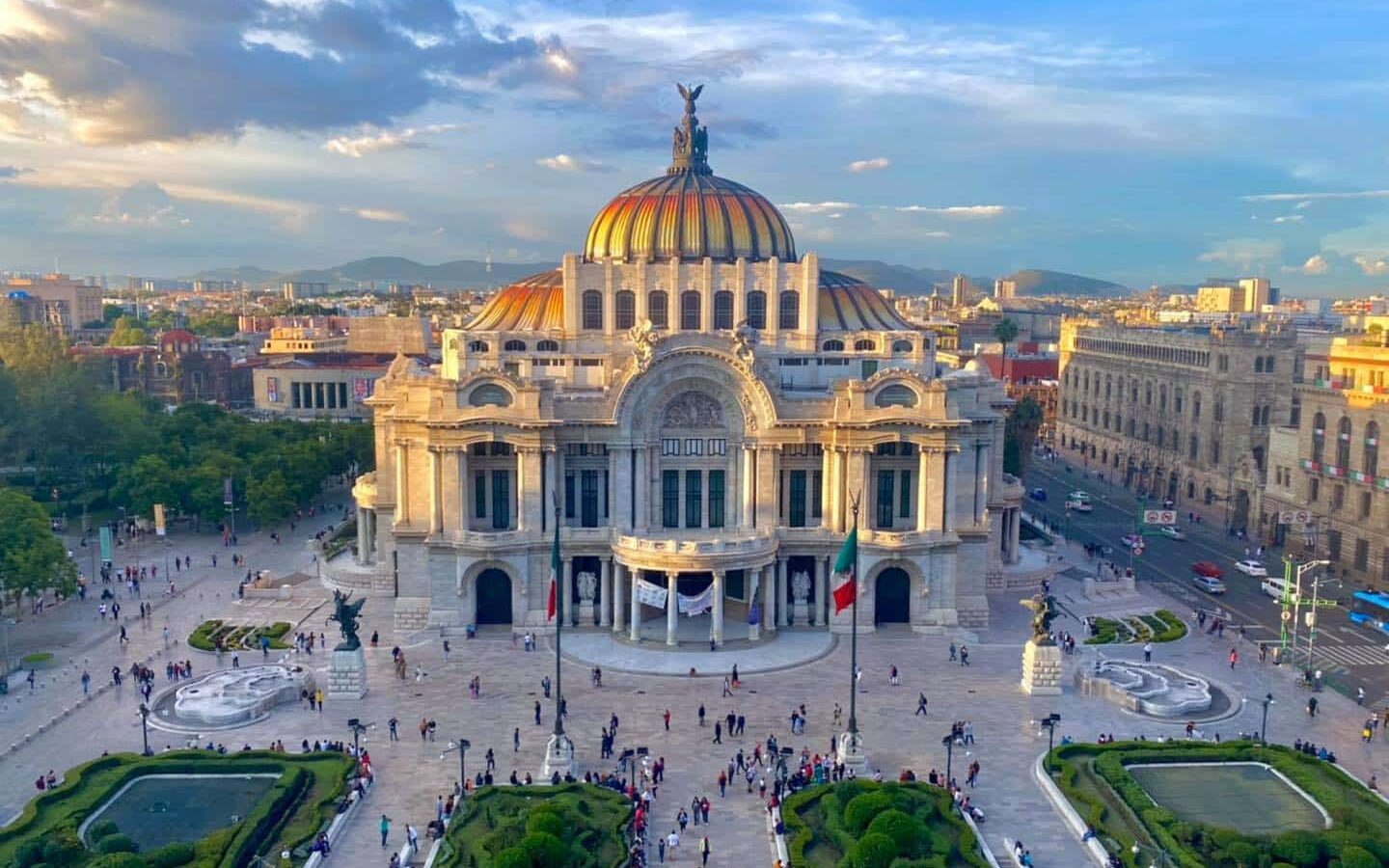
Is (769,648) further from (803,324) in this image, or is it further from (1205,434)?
(1205,434)

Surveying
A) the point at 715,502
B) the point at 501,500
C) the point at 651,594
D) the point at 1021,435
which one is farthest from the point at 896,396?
the point at 1021,435

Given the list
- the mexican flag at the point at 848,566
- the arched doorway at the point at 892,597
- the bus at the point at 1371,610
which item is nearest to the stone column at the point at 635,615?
the arched doorway at the point at 892,597

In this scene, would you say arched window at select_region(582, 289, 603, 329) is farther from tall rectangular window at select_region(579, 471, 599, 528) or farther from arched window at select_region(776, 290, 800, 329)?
tall rectangular window at select_region(579, 471, 599, 528)

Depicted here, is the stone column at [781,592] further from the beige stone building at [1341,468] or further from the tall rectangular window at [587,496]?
the beige stone building at [1341,468]

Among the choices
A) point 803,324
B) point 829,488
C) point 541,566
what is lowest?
point 541,566

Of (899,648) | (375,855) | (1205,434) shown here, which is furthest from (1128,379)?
(375,855)

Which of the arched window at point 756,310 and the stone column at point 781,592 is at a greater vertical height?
the arched window at point 756,310

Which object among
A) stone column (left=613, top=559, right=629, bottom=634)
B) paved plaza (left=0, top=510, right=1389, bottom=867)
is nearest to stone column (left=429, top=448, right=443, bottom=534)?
paved plaza (left=0, top=510, right=1389, bottom=867)

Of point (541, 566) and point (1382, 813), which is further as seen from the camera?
point (541, 566)
